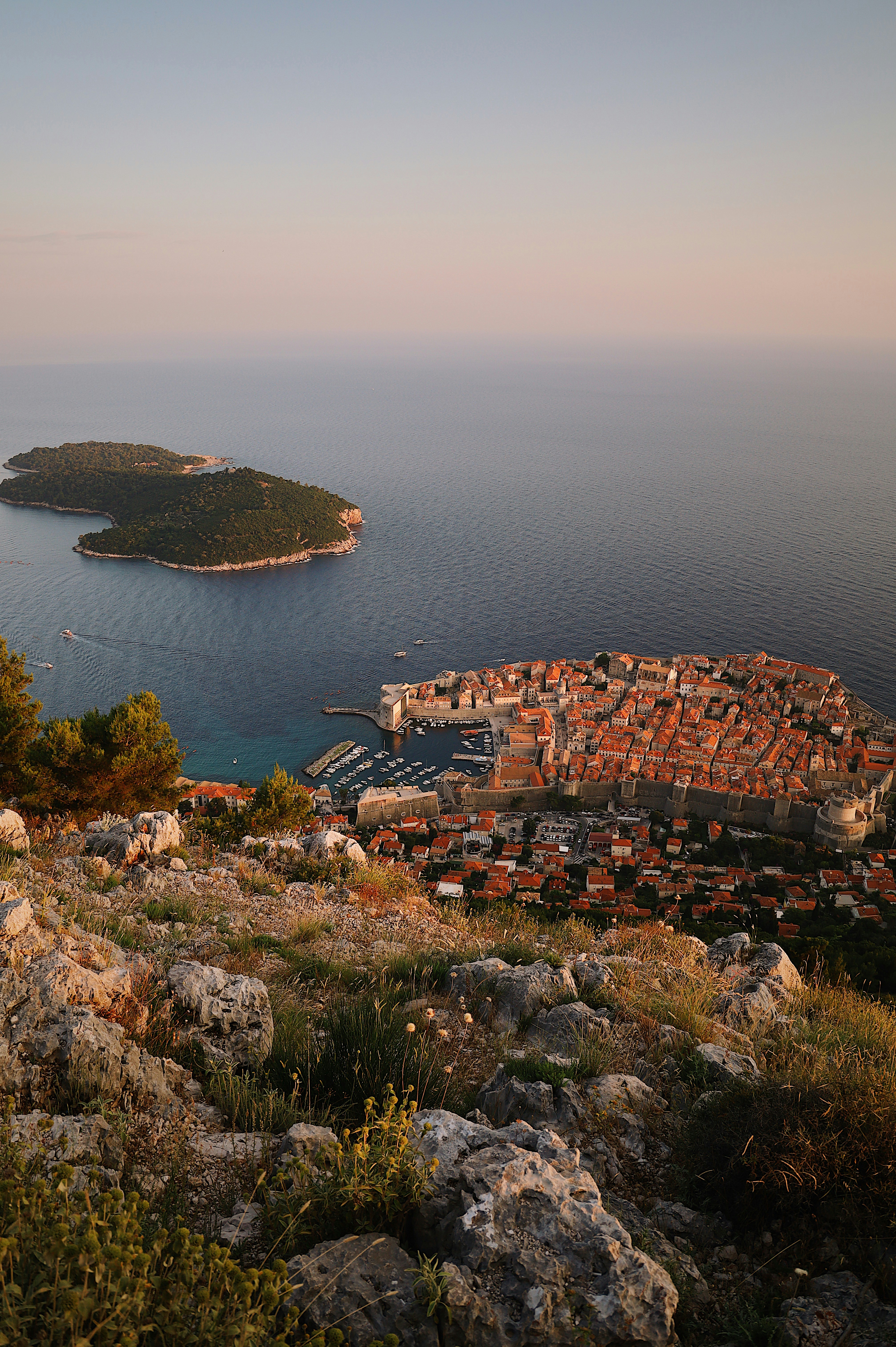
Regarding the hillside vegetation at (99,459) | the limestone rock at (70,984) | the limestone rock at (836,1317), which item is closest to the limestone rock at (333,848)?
the limestone rock at (70,984)

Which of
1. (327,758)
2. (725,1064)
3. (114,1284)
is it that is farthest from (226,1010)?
(327,758)

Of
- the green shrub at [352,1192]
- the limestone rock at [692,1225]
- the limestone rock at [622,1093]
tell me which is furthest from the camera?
the limestone rock at [622,1093]

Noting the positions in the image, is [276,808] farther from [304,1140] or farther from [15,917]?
[304,1140]

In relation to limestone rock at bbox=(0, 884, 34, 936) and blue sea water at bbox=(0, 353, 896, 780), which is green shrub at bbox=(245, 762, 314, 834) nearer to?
limestone rock at bbox=(0, 884, 34, 936)

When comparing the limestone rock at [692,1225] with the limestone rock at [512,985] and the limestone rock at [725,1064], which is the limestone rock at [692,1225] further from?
the limestone rock at [512,985]

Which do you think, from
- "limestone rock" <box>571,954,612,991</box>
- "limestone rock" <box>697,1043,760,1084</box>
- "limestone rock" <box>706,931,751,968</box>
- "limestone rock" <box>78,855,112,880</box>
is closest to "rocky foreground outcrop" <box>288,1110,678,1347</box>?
"limestone rock" <box>697,1043,760,1084</box>

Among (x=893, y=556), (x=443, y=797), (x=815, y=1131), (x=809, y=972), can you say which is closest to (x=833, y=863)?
(x=443, y=797)
